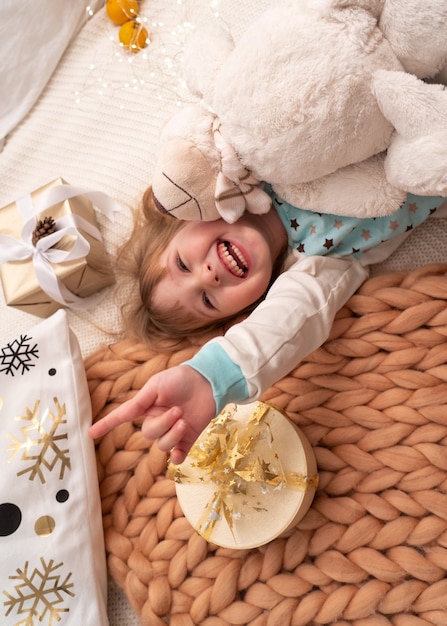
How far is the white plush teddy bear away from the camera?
690 millimetres

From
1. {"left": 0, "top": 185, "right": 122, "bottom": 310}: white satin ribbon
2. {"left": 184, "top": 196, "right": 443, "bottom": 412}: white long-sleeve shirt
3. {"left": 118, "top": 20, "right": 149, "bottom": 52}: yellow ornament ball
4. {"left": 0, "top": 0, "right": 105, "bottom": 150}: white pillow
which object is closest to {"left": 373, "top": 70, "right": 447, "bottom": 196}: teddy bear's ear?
{"left": 184, "top": 196, "right": 443, "bottom": 412}: white long-sleeve shirt

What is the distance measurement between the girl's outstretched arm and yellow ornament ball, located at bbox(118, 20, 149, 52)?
0.73 meters

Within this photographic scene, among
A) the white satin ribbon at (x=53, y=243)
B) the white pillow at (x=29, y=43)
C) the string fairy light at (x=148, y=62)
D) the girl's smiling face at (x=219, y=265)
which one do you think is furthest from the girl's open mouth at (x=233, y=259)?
the white pillow at (x=29, y=43)

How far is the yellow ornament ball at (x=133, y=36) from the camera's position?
3.85ft

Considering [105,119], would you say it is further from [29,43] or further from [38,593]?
[38,593]

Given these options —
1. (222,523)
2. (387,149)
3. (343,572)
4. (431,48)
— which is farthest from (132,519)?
(431,48)

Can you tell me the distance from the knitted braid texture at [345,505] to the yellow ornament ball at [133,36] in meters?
0.65

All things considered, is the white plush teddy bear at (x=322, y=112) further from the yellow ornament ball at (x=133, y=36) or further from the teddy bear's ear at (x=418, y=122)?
the yellow ornament ball at (x=133, y=36)

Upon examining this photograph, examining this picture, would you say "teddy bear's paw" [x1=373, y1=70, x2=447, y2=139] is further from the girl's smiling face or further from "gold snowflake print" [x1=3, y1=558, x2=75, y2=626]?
"gold snowflake print" [x1=3, y1=558, x2=75, y2=626]

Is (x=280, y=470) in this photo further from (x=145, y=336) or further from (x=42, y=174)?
(x=42, y=174)

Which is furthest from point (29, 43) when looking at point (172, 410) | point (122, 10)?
point (172, 410)

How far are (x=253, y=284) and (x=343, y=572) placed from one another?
39cm

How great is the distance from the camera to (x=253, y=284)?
0.89 metres

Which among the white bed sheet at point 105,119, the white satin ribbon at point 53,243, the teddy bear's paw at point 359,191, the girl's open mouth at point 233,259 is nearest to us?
the teddy bear's paw at point 359,191
